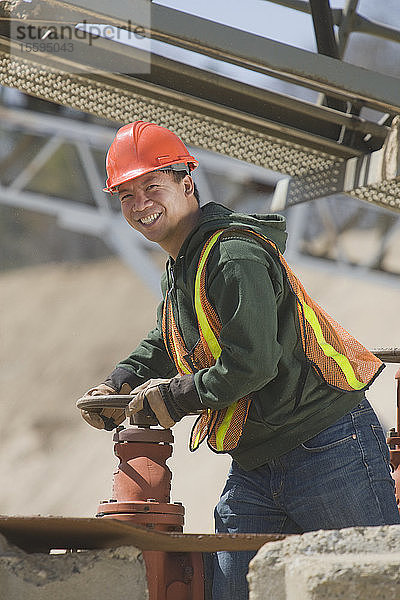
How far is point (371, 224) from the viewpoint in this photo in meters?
38.5

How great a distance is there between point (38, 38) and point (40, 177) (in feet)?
105

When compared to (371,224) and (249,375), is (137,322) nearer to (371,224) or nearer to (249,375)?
(371,224)

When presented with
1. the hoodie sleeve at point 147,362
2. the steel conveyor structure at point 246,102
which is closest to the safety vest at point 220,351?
the hoodie sleeve at point 147,362

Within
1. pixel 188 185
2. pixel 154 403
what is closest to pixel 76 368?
pixel 188 185

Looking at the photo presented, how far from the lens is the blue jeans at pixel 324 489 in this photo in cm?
269

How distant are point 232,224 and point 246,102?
2496mm

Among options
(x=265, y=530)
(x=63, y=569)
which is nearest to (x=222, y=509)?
(x=265, y=530)

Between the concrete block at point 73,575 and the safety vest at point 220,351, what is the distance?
661 millimetres

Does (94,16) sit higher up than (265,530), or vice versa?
(94,16)

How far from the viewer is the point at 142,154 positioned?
2.89m

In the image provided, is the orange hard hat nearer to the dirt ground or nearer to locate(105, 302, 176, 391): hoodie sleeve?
locate(105, 302, 176, 391): hoodie sleeve

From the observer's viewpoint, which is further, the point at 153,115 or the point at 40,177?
the point at 40,177

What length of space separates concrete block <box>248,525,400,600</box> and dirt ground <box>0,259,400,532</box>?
1330 cm

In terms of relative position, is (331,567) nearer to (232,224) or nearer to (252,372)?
(252,372)
